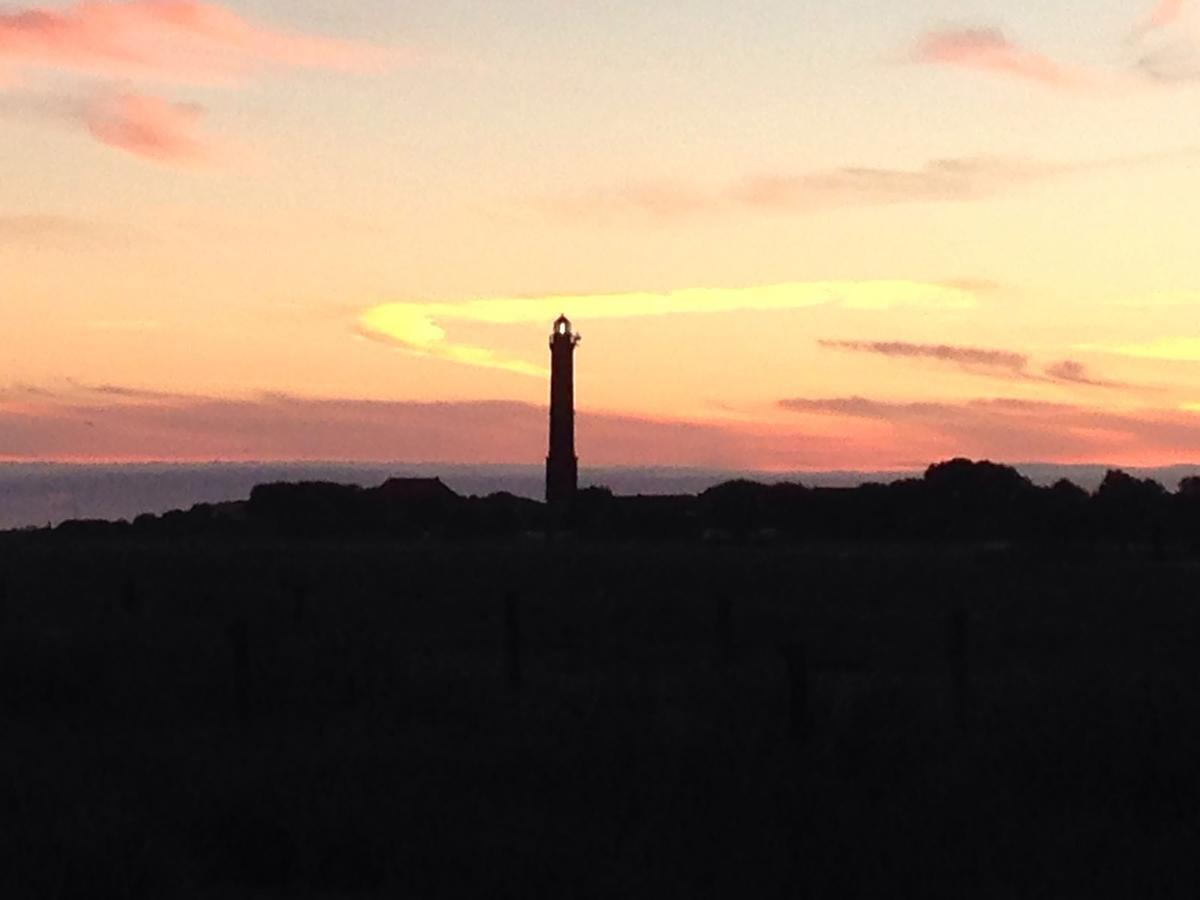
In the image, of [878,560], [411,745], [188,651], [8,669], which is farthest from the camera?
[878,560]

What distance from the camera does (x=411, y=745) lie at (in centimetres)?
1416

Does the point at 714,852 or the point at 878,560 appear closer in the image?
the point at 714,852

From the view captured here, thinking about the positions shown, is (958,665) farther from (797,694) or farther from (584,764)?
(584,764)

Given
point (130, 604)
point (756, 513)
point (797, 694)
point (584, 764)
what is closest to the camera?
point (584, 764)

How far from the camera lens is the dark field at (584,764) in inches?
403

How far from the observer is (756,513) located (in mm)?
65938

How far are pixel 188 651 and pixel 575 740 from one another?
27.6ft

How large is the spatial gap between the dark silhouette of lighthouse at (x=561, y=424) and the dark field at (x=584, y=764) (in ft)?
144

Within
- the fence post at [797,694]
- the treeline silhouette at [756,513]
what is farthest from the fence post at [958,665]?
the treeline silhouette at [756,513]

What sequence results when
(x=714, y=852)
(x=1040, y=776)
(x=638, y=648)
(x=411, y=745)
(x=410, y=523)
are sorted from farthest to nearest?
1. (x=410, y=523)
2. (x=638, y=648)
3. (x=411, y=745)
4. (x=1040, y=776)
5. (x=714, y=852)

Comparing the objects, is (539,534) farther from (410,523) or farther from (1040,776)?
(1040,776)

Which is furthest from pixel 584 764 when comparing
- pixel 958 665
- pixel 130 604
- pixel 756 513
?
pixel 756 513

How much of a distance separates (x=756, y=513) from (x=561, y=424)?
28.2 ft

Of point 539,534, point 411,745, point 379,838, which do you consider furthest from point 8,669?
point 539,534
